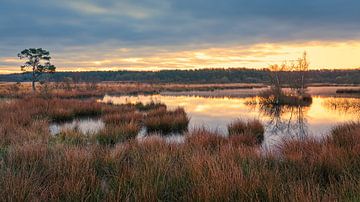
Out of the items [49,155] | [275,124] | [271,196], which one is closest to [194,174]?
[271,196]

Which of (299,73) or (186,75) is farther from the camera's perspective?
(186,75)

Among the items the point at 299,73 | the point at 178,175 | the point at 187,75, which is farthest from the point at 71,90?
the point at 187,75

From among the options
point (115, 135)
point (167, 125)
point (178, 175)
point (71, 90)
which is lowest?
point (167, 125)

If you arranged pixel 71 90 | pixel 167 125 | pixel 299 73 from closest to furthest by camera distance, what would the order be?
1. pixel 167 125
2. pixel 299 73
3. pixel 71 90

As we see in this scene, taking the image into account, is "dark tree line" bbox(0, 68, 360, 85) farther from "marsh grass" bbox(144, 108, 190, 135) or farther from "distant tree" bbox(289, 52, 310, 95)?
"marsh grass" bbox(144, 108, 190, 135)

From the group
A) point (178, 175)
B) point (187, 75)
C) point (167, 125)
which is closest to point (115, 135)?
point (167, 125)

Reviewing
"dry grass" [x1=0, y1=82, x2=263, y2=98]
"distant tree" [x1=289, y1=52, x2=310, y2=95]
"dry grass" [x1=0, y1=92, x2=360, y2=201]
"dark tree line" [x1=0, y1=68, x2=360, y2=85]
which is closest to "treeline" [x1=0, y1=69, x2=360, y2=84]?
"dark tree line" [x1=0, y1=68, x2=360, y2=85]

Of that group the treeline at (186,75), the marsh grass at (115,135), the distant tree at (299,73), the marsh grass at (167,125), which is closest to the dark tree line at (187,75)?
the treeline at (186,75)

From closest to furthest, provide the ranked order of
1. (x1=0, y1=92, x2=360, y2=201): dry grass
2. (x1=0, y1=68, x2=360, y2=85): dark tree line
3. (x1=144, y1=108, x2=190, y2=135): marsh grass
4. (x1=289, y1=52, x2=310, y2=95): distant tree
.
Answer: (x1=0, y1=92, x2=360, y2=201): dry grass → (x1=144, y1=108, x2=190, y2=135): marsh grass → (x1=289, y1=52, x2=310, y2=95): distant tree → (x1=0, y1=68, x2=360, y2=85): dark tree line

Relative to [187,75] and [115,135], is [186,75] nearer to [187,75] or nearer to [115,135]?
[187,75]

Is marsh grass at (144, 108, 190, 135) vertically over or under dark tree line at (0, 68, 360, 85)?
under

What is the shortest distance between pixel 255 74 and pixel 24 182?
135 metres

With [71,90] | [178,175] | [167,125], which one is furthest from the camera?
[71,90]

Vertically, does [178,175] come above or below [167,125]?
above
